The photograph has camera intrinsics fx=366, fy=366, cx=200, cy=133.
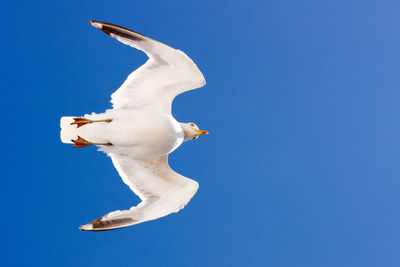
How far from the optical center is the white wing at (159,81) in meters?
6.29

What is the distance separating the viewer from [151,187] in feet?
22.0

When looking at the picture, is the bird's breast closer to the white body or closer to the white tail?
the white body

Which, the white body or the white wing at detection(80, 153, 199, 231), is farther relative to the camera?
the white wing at detection(80, 153, 199, 231)

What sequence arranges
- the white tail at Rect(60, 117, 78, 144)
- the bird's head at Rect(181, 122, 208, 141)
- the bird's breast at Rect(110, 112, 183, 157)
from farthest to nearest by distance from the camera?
1. the bird's head at Rect(181, 122, 208, 141)
2. the white tail at Rect(60, 117, 78, 144)
3. the bird's breast at Rect(110, 112, 183, 157)

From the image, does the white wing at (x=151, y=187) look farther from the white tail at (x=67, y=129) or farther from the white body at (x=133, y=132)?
the white tail at (x=67, y=129)

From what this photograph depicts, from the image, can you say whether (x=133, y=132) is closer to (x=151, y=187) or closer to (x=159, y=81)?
(x=159, y=81)

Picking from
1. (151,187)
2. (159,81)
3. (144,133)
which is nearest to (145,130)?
Result: (144,133)

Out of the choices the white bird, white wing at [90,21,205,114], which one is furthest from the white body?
white wing at [90,21,205,114]

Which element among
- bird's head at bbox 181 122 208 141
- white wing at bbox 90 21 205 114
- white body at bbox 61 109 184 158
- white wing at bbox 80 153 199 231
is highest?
white wing at bbox 90 21 205 114

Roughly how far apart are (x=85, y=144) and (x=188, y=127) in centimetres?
189

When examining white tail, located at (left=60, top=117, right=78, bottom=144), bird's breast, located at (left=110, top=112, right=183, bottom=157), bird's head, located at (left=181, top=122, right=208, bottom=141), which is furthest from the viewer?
bird's head, located at (left=181, top=122, right=208, bottom=141)

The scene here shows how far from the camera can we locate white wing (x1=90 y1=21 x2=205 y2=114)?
6293mm

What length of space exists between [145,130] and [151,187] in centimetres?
131

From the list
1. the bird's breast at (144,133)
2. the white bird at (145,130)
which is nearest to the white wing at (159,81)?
the white bird at (145,130)
